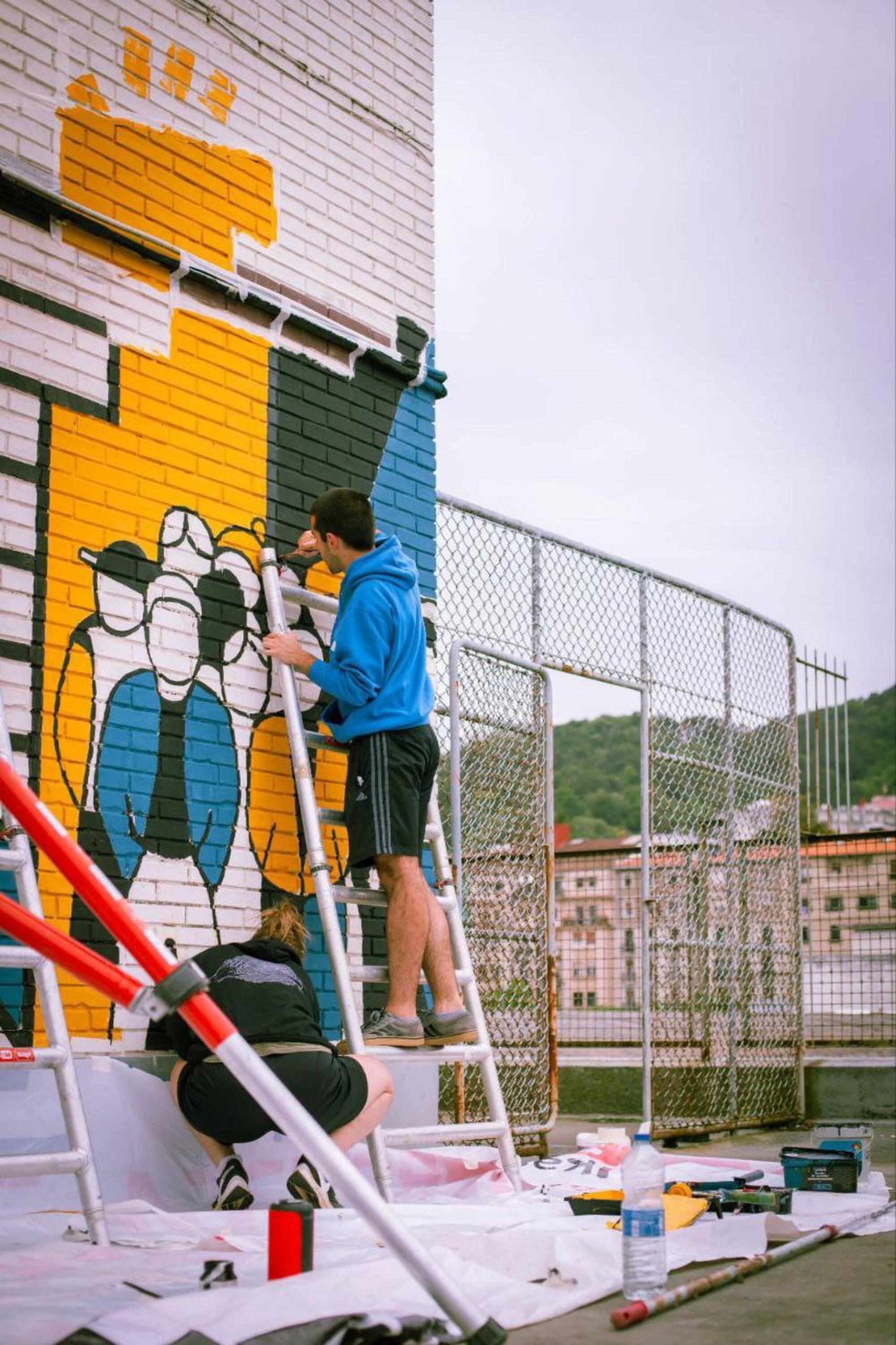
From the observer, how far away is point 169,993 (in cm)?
244

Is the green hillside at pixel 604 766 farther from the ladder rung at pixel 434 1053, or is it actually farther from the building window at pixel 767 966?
the ladder rung at pixel 434 1053

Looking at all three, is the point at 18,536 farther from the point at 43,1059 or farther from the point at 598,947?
the point at 598,947

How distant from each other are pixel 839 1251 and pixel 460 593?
12.7 ft

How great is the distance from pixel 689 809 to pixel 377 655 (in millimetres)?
4498

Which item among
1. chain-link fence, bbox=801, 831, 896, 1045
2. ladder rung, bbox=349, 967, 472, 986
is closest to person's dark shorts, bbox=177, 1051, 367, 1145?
ladder rung, bbox=349, 967, 472, 986

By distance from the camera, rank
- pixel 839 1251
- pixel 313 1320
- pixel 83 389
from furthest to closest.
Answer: pixel 83 389
pixel 839 1251
pixel 313 1320

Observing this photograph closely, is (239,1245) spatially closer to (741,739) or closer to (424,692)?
(424,692)

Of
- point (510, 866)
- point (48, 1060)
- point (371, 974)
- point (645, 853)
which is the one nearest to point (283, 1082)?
point (48, 1060)

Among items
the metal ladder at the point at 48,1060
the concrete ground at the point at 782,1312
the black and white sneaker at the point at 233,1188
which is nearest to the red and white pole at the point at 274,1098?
the concrete ground at the point at 782,1312

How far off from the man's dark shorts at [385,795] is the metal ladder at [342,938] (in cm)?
15

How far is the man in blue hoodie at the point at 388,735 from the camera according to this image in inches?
203

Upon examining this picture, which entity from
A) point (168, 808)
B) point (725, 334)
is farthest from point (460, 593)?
point (725, 334)

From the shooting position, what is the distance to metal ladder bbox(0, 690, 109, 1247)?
3791mm

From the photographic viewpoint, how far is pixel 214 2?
5.88 m
